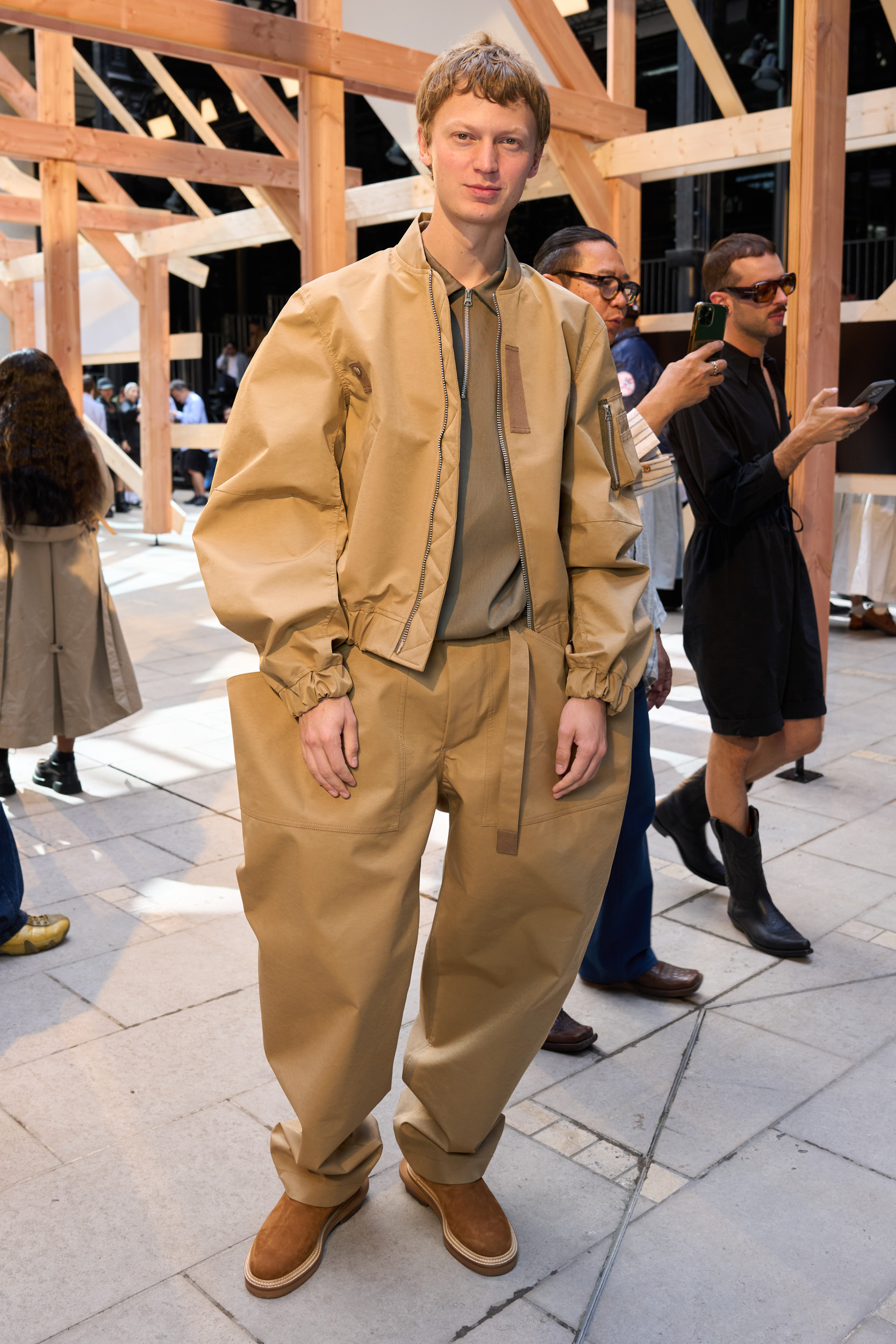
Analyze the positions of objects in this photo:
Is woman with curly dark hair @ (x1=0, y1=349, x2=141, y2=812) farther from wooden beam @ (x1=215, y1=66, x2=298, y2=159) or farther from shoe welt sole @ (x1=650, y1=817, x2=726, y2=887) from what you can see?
wooden beam @ (x1=215, y1=66, x2=298, y2=159)

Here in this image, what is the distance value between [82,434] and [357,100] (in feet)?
56.2

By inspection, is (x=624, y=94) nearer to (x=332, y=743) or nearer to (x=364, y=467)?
(x=364, y=467)

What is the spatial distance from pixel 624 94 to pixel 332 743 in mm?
6142

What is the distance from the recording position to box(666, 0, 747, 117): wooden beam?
22.2 feet


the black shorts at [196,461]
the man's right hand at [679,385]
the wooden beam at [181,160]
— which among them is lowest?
the man's right hand at [679,385]

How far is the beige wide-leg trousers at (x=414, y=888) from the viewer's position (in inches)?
69.1

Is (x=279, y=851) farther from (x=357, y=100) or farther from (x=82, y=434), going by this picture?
(x=357, y=100)

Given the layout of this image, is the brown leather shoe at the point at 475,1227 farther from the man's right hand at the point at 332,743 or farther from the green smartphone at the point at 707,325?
the green smartphone at the point at 707,325

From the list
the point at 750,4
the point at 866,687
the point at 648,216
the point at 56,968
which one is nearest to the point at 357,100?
the point at 648,216

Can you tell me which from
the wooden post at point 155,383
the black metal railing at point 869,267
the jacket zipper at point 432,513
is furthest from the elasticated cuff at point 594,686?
the black metal railing at point 869,267

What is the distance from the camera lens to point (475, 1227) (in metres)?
1.98

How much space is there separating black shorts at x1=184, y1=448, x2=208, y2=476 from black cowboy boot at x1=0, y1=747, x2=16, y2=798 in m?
12.1

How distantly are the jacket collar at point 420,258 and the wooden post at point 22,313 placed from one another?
1276cm

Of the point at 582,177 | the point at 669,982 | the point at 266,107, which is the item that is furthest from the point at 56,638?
the point at 266,107
